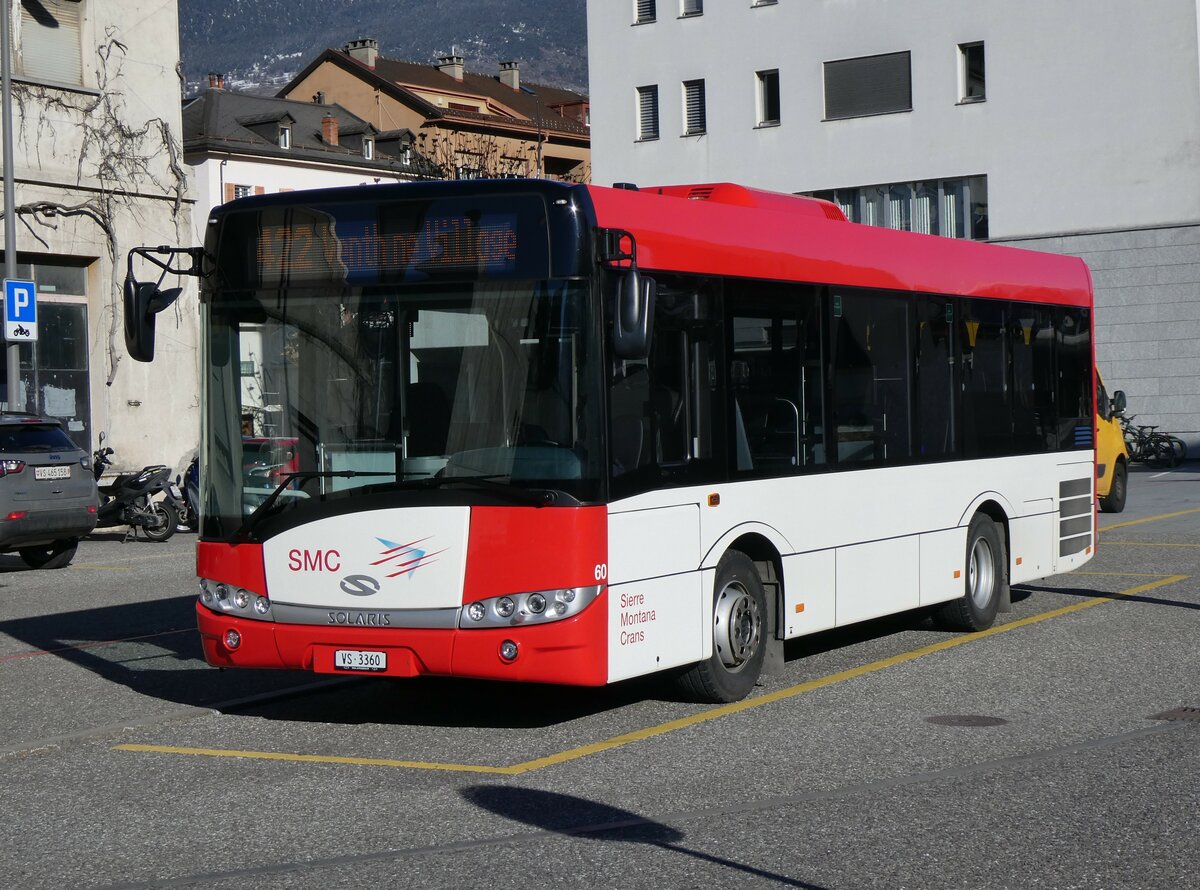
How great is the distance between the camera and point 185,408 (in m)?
32.0

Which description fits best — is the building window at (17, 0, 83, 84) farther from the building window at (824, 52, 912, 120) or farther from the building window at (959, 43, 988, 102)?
the building window at (959, 43, 988, 102)

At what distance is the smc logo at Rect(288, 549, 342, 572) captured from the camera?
901cm

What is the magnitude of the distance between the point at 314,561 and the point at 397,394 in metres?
0.96

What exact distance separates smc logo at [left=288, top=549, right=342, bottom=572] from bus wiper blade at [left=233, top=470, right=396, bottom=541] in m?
0.27

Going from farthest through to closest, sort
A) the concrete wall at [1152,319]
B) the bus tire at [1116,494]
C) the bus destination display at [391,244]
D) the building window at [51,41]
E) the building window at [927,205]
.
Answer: the building window at [927,205] < the concrete wall at [1152,319] < the building window at [51,41] < the bus tire at [1116,494] < the bus destination display at [391,244]

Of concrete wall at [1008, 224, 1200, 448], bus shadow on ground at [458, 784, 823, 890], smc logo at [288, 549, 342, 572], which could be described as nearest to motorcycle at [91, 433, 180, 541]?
smc logo at [288, 549, 342, 572]

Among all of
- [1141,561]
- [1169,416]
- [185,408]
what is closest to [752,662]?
[1141,561]

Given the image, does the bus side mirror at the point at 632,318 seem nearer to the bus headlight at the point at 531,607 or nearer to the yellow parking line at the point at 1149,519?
the bus headlight at the point at 531,607

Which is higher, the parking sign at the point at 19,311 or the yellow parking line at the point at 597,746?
the parking sign at the point at 19,311

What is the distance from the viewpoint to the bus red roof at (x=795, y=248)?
9.38 m

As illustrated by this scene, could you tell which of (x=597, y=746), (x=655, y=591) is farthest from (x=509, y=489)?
(x=597, y=746)

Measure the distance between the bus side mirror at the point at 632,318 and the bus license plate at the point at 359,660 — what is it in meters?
1.94

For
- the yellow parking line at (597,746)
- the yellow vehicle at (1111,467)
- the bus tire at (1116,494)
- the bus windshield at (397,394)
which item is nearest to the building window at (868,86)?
the yellow vehicle at (1111,467)

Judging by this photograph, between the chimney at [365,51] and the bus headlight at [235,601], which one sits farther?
the chimney at [365,51]
